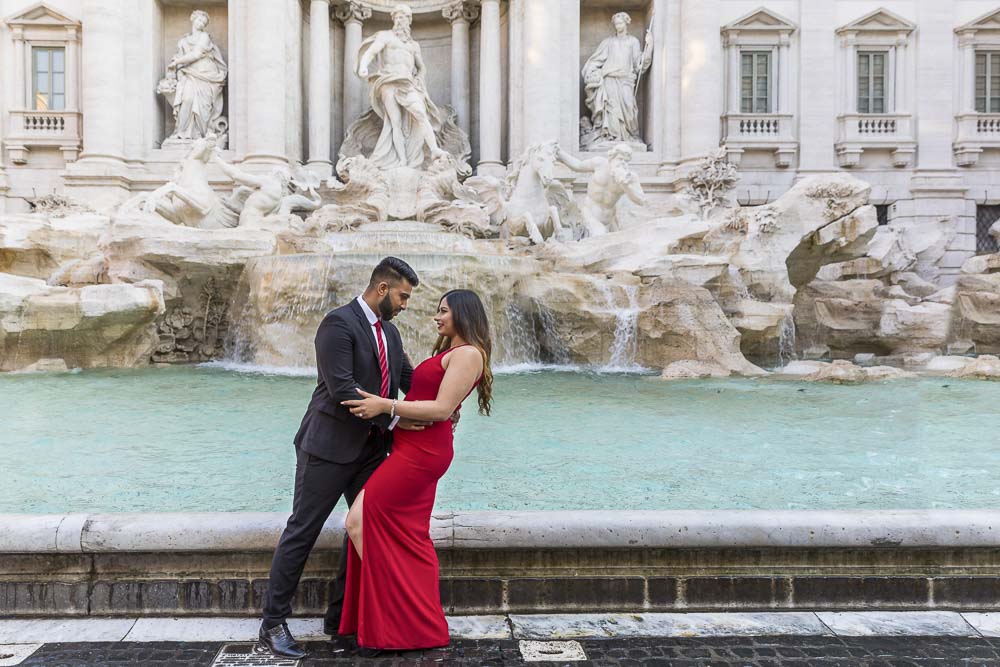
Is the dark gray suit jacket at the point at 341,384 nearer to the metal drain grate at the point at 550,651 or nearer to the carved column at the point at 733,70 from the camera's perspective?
the metal drain grate at the point at 550,651

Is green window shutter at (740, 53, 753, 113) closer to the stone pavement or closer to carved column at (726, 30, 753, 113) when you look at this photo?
carved column at (726, 30, 753, 113)

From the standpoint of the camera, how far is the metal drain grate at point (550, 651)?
233 centimetres

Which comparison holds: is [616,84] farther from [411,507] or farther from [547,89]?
[411,507]

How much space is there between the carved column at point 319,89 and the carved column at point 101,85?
12.7ft

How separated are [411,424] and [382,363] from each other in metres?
0.25

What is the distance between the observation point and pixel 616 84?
16.3m

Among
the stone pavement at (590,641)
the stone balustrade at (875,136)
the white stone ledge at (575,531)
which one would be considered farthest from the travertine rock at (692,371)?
the stone balustrade at (875,136)

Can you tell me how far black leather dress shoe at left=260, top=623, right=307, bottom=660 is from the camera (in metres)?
2.30

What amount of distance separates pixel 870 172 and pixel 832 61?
260cm

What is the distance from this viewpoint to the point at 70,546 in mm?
2578

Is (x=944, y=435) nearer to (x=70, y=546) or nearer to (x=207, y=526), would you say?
(x=207, y=526)

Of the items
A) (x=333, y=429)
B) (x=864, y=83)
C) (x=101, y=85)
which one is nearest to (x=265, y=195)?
(x=101, y=85)

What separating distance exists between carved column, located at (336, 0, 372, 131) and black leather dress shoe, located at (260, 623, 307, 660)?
51.6ft

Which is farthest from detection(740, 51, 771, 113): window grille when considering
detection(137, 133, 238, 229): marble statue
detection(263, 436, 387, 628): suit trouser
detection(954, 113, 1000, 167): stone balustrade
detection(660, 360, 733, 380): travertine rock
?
detection(263, 436, 387, 628): suit trouser
